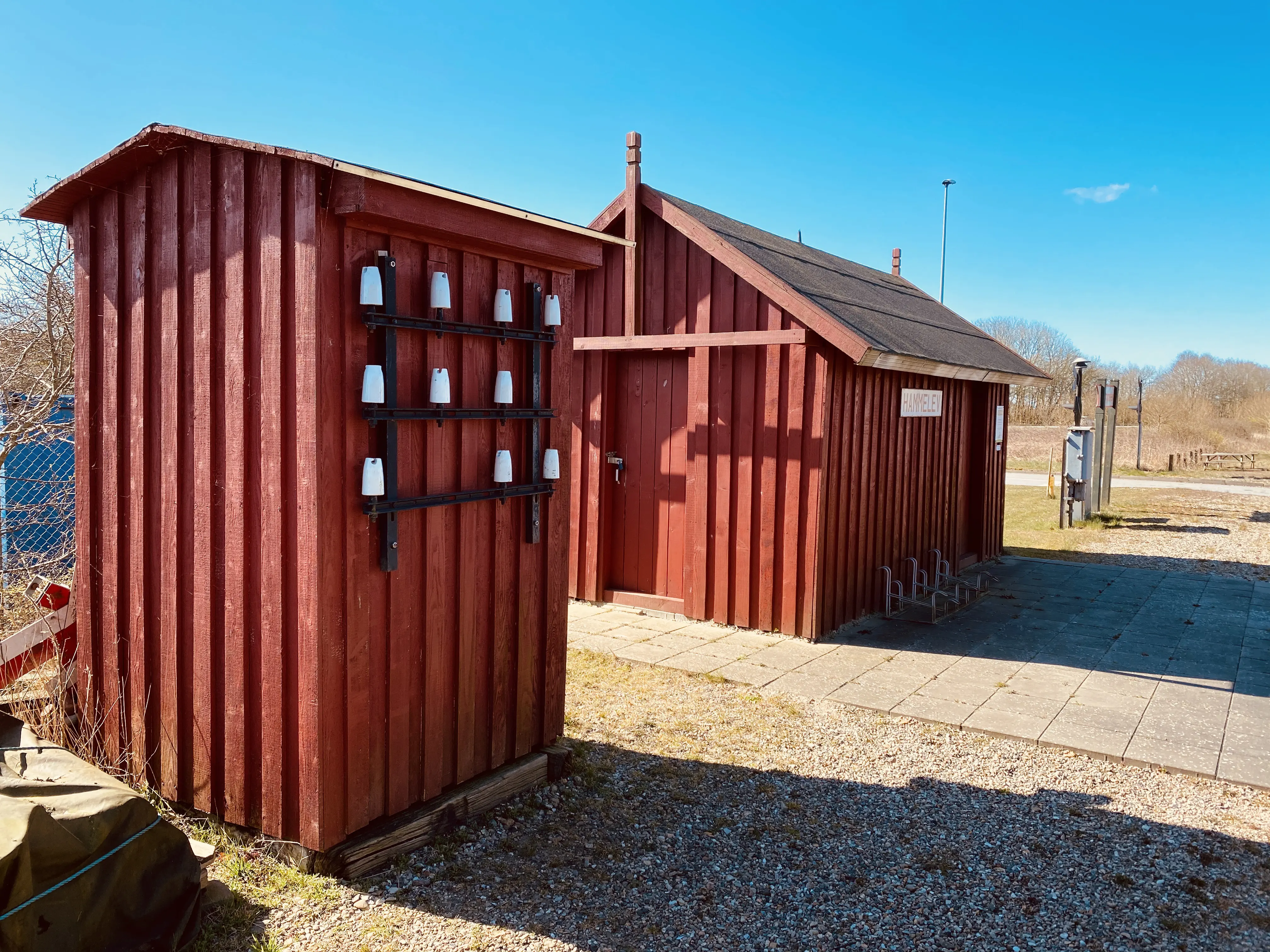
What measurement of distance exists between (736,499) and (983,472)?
5.10 meters

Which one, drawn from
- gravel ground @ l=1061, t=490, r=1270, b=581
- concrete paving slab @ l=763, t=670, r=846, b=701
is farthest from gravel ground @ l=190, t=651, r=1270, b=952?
gravel ground @ l=1061, t=490, r=1270, b=581

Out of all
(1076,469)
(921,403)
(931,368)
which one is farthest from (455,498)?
(1076,469)

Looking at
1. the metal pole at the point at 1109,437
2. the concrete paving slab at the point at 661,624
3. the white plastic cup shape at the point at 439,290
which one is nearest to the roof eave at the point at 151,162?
the white plastic cup shape at the point at 439,290

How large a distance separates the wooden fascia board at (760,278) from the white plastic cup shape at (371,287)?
175 inches

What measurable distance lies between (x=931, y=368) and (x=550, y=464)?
5146 millimetres

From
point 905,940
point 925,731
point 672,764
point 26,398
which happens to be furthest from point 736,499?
point 26,398

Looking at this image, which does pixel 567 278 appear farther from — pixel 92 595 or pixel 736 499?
pixel 736 499

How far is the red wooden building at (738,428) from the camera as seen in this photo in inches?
300

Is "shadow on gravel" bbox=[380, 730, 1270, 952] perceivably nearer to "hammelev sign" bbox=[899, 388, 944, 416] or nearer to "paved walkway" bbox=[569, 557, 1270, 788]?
"paved walkway" bbox=[569, 557, 1270, 788]

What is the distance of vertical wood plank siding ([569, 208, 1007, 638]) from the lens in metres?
7.66

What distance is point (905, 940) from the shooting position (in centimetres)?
337

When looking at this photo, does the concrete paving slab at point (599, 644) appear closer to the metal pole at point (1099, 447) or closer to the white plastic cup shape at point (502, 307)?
the white plastic cup shape at point (502, 307)

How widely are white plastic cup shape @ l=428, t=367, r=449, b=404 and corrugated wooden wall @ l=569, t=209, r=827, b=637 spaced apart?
14.1ft

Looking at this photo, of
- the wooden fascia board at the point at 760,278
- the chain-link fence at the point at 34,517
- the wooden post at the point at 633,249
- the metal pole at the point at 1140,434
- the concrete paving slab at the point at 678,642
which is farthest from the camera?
the metal pole at the point at 1140,434
